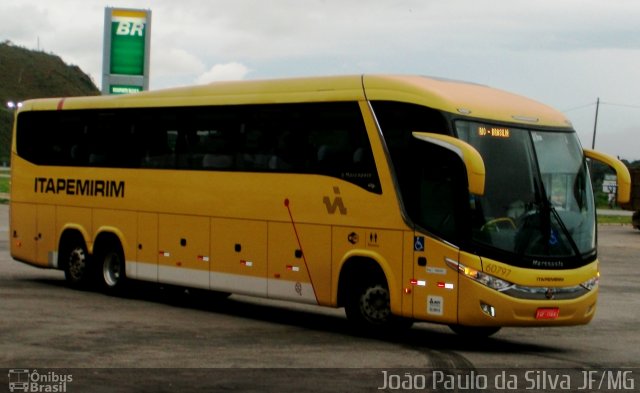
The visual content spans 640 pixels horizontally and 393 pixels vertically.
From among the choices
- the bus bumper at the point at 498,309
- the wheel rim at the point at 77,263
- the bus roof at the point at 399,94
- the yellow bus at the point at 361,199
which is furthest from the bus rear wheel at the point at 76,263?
the bus bumper at the point at 498,309

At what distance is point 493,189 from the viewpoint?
15.0m

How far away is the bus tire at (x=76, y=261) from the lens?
69.8ft

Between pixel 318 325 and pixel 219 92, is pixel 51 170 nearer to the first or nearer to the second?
pixel 219 92

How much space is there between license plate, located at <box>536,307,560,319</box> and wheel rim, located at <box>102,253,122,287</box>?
8116 mm

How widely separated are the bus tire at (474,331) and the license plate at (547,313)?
1.35 m

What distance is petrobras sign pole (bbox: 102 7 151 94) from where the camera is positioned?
131 feet

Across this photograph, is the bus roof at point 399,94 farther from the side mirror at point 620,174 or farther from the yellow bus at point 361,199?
the side mirror at point 620,174

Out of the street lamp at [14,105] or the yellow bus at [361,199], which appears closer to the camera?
the yellow bus at [361,199]

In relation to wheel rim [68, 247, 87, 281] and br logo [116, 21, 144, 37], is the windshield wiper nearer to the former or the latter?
wheel rim [68, 247, 87, 281]

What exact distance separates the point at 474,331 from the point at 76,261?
305 inches

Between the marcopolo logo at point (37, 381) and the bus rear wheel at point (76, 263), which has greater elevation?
the bus rear wheel at point (76, 263)

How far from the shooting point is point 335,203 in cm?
1647

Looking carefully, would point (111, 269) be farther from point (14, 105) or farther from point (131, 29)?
point (14, 105)

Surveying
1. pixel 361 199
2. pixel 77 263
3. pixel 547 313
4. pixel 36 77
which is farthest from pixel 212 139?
pixel 36 77
